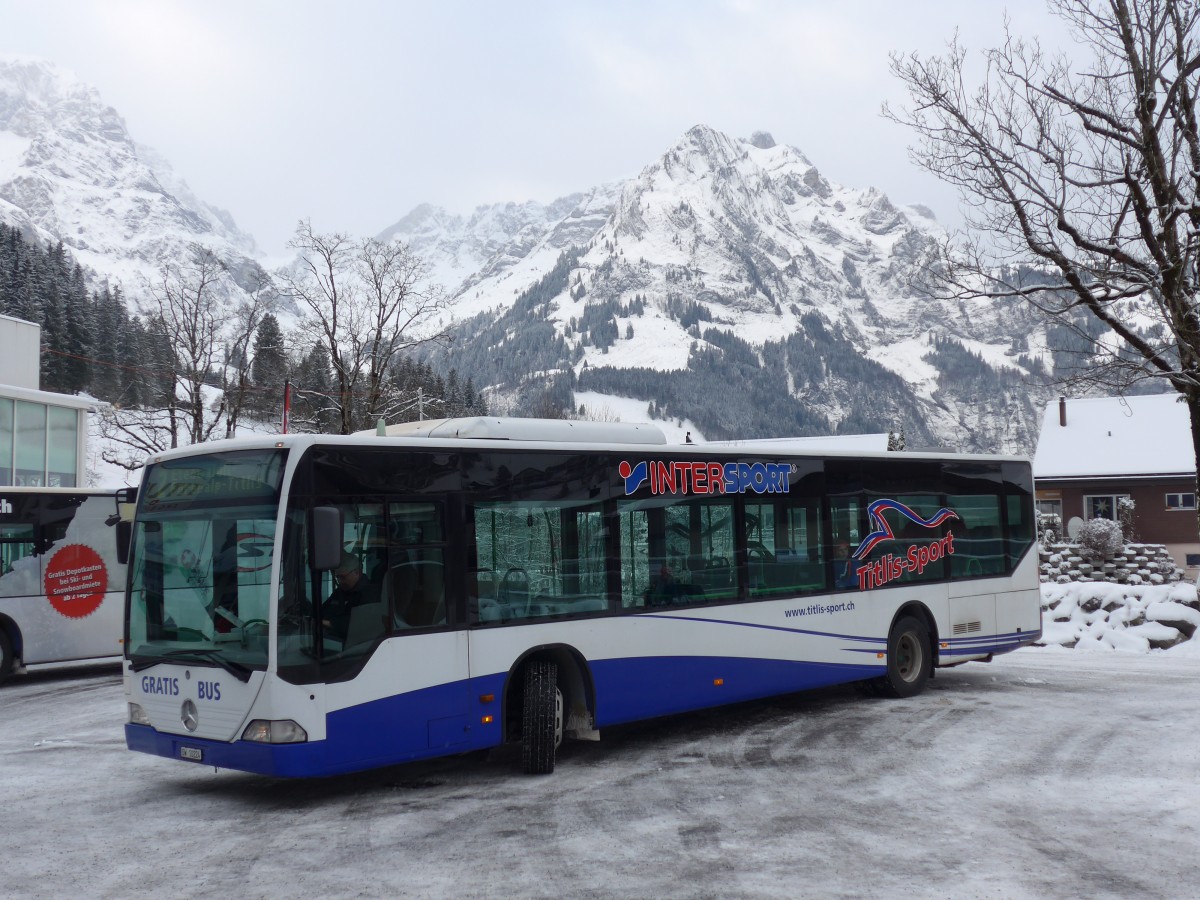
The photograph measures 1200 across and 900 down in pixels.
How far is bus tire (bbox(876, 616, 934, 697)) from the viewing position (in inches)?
524

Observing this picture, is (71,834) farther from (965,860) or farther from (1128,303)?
(1128,303)

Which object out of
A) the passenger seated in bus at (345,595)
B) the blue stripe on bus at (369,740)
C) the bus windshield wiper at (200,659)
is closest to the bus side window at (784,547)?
the blue stripe on bus at (369,740)

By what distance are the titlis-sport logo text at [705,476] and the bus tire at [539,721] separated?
193cm

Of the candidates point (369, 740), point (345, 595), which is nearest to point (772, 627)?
point (369, 740)

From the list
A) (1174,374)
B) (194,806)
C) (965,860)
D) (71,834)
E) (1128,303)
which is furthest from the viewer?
(1128,303)

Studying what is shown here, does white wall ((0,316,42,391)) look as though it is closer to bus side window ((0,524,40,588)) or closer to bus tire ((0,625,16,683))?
bus side window ((0,524,40,588))

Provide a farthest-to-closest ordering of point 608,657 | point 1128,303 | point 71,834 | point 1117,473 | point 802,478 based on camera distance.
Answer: point 1117,473
point 1128,303
point 802,478
point 608,657
point 71,834

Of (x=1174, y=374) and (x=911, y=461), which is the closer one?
(x=911, y=461)

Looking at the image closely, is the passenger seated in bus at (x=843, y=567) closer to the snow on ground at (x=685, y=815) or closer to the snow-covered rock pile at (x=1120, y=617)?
the snow on ground at (x=685, y=815)

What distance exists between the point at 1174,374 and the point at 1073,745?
1009 centimetres

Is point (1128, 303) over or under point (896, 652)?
over

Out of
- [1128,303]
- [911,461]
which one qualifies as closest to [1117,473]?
[1128,303]

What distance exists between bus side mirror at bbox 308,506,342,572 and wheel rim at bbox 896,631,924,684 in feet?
25.3

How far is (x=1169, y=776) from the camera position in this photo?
8.97 meters
